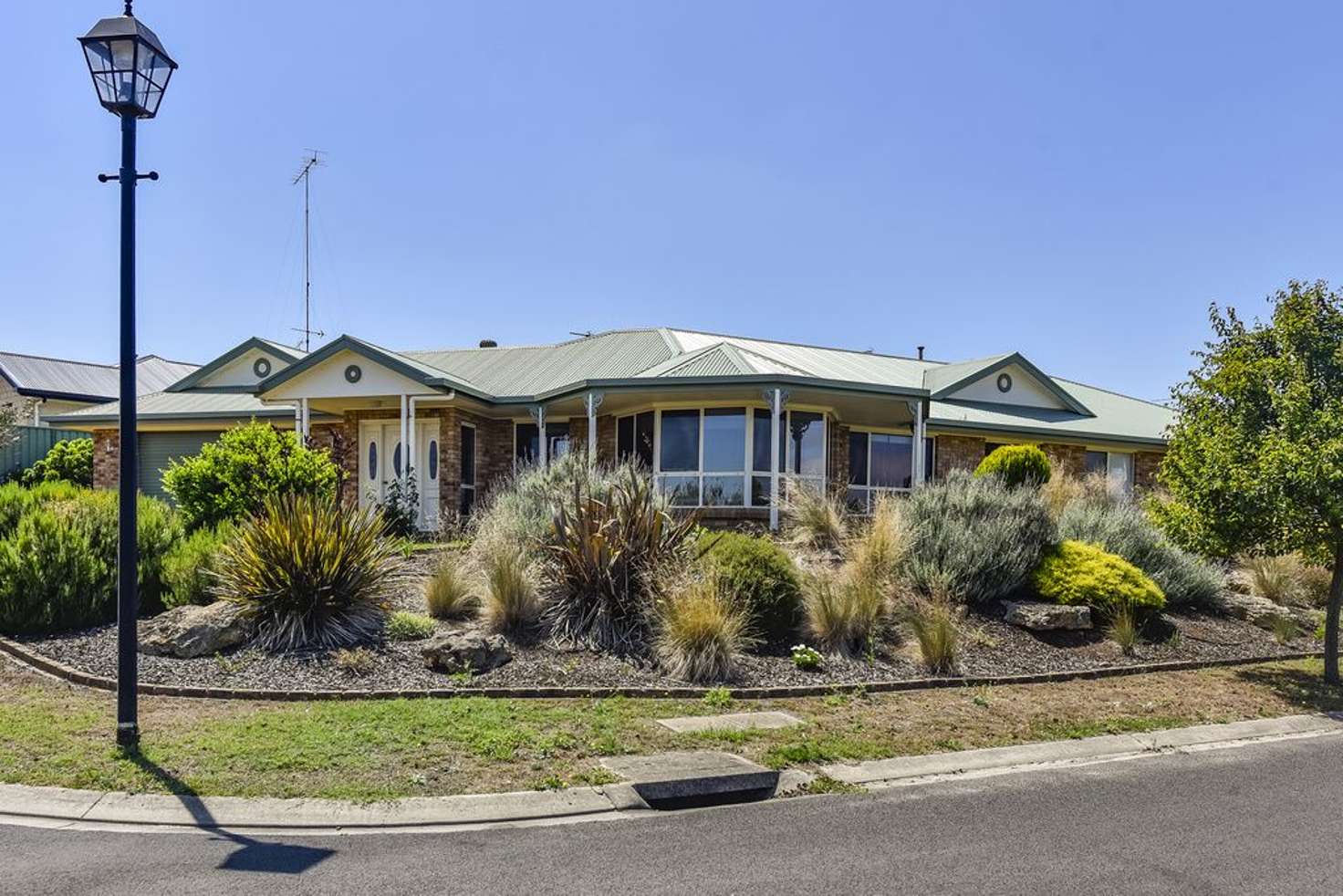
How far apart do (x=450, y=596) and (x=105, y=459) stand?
1539cm

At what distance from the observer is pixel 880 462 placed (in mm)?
21094

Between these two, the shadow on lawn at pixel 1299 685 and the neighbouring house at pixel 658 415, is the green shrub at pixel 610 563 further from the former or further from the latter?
the shadow on lawn at pixel 1299 685

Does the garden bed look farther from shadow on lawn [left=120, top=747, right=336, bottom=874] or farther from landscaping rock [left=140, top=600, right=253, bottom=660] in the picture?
shadow on lawn [left=120, top=747, right=336, bottom=874]

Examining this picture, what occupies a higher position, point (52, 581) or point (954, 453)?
point (954, 453)

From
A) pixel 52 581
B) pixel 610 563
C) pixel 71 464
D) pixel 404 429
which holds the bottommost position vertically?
pixel 52 581

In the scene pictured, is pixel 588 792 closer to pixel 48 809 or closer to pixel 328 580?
pixel 48 809

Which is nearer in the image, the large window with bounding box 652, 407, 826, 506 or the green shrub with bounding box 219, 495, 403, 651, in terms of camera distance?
the green shrub with bounding box 219, 495, 403, 651

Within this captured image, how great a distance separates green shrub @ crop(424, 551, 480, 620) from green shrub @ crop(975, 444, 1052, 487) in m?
9.75

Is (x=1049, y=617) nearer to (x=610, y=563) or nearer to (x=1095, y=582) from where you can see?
(x=1095, y=582)

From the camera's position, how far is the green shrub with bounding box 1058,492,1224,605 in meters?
12.9

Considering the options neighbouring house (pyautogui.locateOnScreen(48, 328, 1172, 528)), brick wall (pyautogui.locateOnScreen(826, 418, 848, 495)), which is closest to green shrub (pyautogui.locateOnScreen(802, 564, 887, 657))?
neighbouring house (pyautogui.locateOnScreen(48, 328, 1172, 528))

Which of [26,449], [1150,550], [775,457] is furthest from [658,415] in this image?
[26,449]

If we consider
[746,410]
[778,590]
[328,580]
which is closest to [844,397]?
[746,410]

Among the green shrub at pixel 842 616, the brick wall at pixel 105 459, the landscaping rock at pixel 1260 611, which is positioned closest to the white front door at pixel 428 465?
the brick wall at pixel 105 459
